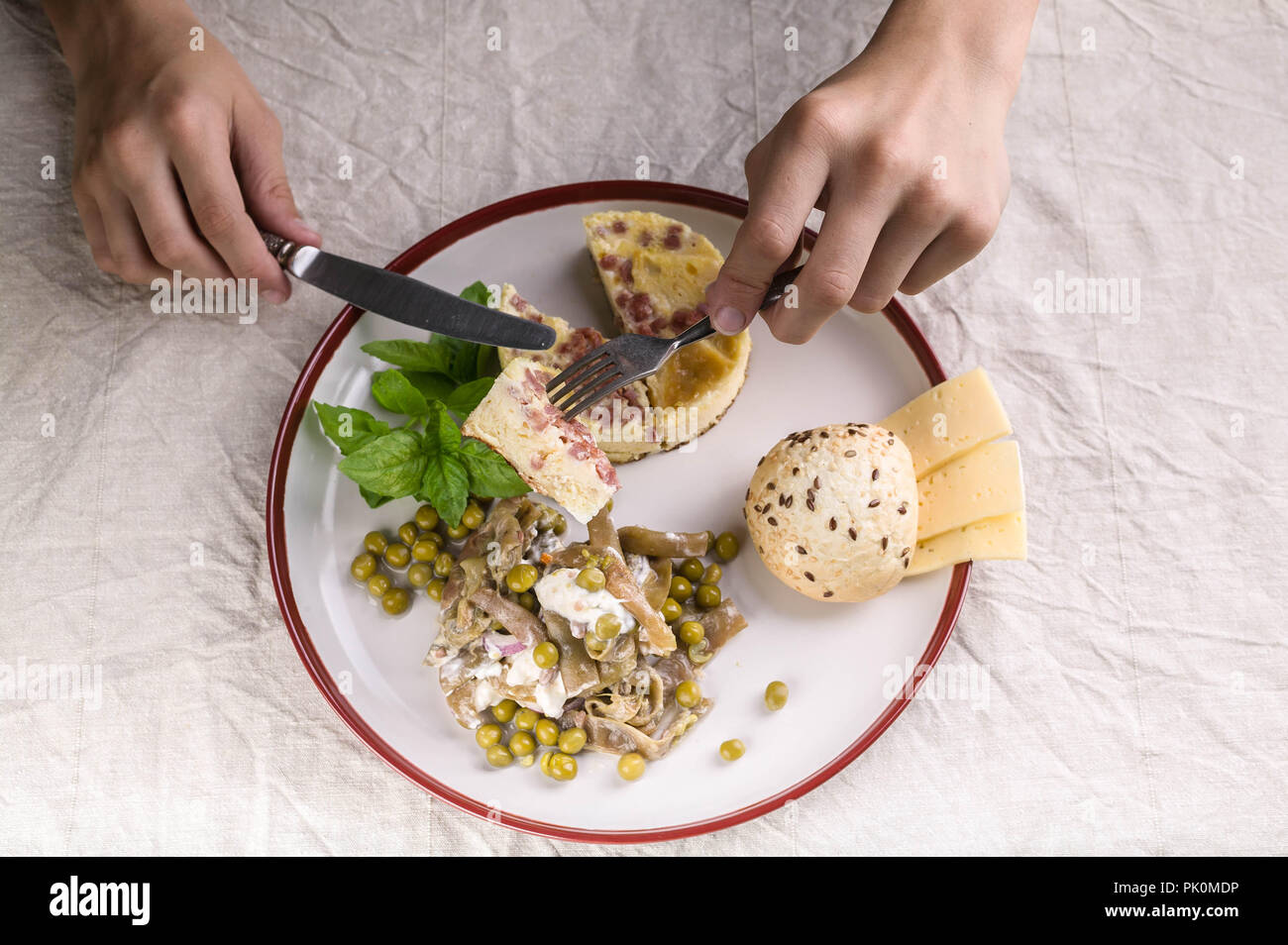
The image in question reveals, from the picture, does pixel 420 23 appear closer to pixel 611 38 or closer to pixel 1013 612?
pixel 611 38

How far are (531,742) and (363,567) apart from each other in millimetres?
788

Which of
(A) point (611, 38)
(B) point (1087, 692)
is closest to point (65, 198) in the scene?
(A) point (611, 38)

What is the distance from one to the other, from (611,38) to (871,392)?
5.66 feet

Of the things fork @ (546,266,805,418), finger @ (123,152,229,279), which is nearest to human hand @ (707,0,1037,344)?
fork @ (546,266,805,418)

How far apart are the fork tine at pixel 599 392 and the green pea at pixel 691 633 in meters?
0.75

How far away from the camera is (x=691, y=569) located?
3168 millimetres

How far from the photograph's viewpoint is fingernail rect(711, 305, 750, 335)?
9.18ft

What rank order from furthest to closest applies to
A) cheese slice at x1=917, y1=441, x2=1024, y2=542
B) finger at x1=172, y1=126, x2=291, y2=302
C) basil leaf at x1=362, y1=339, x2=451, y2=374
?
basil leaf at x1=362, y1=339, x2=451, y2=374 → cheese slice at x1=917, y1=441, x2=1024, y2=542 → finger at x1=172, y1=126, x2=291, y2=302

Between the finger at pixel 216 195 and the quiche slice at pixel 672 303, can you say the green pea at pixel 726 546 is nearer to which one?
the quiche slice at pixel 672 303

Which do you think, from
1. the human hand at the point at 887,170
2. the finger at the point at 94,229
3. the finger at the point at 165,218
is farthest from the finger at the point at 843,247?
the finger at the point at 94,229

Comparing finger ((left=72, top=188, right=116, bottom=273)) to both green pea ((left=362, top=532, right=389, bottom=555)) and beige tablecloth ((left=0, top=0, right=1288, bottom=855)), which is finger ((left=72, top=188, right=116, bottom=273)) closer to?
beige tablecloth ((left=0, top=0, right=1288, bottom=855))

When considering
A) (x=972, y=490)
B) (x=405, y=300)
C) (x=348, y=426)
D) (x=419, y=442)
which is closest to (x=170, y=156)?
(x=405, y=300)

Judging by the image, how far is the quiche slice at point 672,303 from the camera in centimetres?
323

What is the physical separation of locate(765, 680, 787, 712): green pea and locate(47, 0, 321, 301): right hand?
6.64 feet
